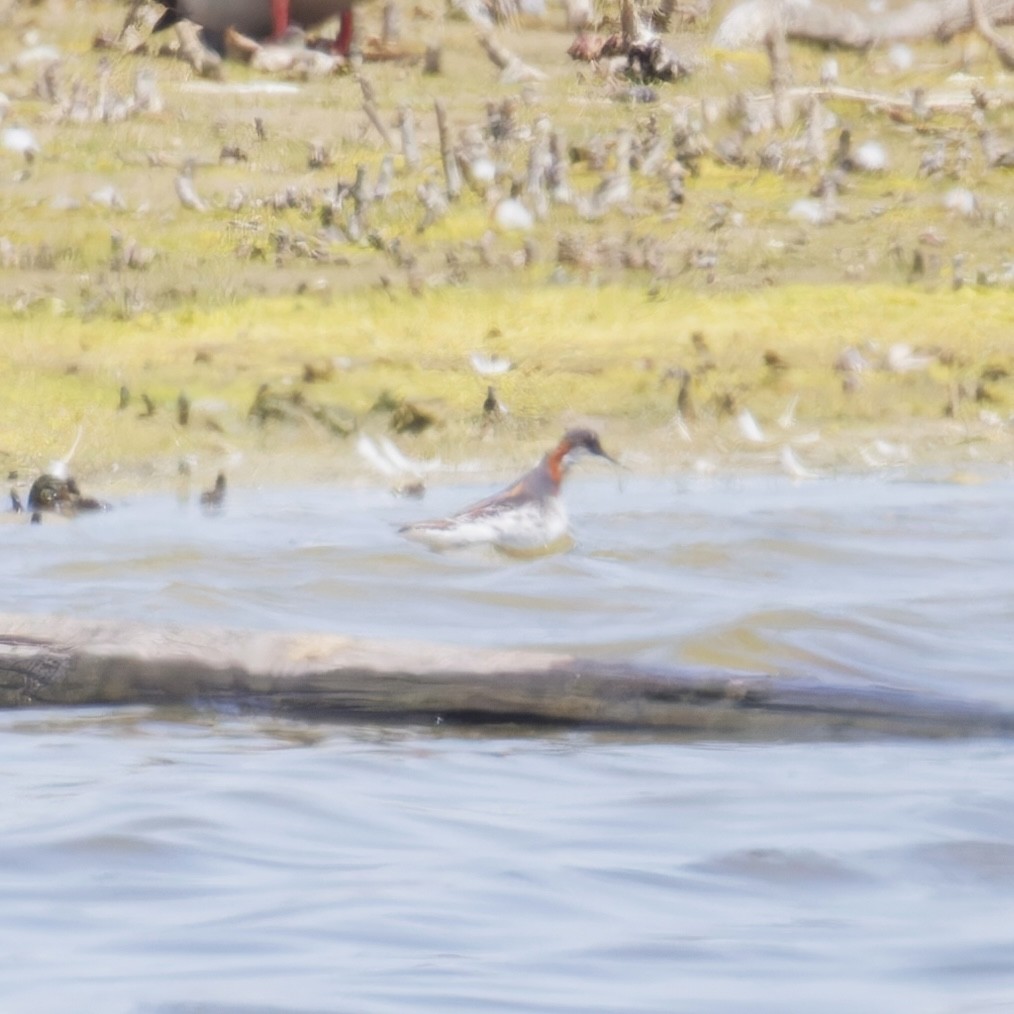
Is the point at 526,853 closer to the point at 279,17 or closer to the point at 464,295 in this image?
the point at 464,295

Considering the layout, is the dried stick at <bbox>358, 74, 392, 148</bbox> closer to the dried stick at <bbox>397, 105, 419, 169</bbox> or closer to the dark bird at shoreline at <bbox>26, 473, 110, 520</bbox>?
the dried stick at <bbox>397, 105, 419, 169</bbox>

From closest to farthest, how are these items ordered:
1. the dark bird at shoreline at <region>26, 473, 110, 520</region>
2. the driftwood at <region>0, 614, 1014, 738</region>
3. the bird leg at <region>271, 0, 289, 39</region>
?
the driftwood at <region>0, 614, 1014, 738</region> → the dark bird at shoreline at <region>26, 473, 110, 520</region> → the bird leg at <region>271, 0, 289, 39</region>

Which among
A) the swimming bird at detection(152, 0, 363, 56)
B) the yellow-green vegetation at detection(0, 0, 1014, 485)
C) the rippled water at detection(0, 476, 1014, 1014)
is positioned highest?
the swimming bird at detection(152, 0, 363, 56)

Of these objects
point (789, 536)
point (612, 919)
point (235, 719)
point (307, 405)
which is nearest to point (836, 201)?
point (307, 405)

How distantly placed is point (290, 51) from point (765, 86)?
13.0ft

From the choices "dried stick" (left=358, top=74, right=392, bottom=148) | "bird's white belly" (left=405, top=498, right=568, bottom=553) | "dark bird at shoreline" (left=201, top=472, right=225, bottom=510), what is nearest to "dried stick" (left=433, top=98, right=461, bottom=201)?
"dried stick" (left=358, top=74, right=392, bottom=148)

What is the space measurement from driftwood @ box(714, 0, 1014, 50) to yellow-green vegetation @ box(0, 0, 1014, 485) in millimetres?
1962

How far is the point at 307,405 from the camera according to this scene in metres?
13.2

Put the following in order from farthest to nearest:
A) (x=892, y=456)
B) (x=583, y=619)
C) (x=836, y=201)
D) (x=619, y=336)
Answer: (x=836, y=201) → (x=619, y=336) → (x=892, y=456) → (x=583, y=619)

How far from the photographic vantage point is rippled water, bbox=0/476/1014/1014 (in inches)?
154

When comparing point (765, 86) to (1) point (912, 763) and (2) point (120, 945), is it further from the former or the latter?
(2) point (120, 945)

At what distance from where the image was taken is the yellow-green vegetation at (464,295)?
1320 cm

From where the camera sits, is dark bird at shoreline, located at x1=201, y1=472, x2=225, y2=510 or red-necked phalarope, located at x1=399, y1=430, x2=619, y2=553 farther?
dark bird at shoreline, located at x1=201, y1=472, x2=225, y2=510

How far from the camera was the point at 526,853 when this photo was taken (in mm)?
4812
